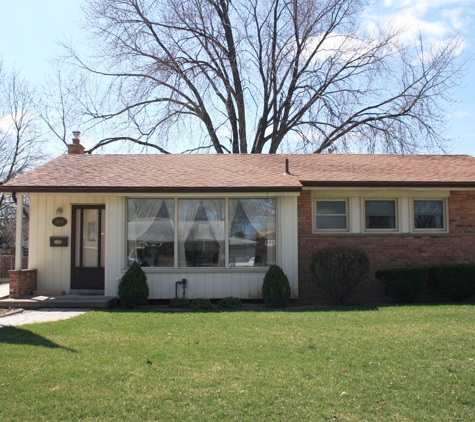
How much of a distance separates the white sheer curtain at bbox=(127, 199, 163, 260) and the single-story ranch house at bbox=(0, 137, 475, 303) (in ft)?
0.08

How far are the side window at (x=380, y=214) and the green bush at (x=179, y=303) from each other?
475cm

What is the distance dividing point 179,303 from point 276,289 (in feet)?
6.97

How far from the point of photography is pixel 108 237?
36.6 feet

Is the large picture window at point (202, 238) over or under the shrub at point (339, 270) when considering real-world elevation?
over

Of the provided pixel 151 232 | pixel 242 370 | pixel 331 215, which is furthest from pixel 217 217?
pixel 242 370

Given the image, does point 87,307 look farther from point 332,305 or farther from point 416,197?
point 416,197

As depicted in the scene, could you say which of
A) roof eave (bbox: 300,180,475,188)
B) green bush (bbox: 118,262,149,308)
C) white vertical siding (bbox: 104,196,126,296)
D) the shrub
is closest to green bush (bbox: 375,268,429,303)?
the shrub

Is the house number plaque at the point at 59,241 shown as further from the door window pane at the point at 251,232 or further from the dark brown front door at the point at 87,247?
the door window pane at the point at 251,232

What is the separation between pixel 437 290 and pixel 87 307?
26.1 ft

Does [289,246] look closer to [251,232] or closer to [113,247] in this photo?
[251,232]

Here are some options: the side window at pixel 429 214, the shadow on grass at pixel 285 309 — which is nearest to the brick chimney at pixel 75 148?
the shadow on grass at pixel 285 309

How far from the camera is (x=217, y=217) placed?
1137 cm

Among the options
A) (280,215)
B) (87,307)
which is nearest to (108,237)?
(87,307)

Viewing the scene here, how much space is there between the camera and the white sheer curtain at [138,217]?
11.4m
